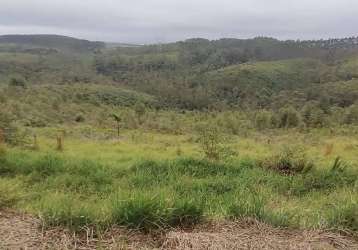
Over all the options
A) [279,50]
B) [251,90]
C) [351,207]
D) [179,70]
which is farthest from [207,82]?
[351,207]

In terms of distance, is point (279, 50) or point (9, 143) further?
point (279, 50)

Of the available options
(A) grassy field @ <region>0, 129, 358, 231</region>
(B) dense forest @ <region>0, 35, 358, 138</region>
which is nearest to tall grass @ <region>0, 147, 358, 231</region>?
(A) grassy field @ <region>0, 129, 358, 231</region>

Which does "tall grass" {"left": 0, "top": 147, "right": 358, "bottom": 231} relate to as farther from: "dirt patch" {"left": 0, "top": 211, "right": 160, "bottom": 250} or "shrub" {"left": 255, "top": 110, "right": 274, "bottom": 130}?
"shrub" {"left": 255, "top": 110, "right": 274, "bottom": 130}

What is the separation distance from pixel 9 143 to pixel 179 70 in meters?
128

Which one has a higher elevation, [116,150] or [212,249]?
[212,249]

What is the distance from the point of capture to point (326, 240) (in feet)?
12.7

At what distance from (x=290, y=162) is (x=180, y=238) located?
29.8ft

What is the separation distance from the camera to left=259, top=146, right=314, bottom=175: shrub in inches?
475

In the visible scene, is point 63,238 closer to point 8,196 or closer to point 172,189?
point 8,196

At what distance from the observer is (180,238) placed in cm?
362

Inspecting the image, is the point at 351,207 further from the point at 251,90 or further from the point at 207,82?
the point at 207,82

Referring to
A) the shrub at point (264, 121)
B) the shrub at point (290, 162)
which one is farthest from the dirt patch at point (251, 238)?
the shrub at point (264, 121)

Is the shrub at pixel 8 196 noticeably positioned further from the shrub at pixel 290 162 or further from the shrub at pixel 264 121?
the shrub at pixel 264 121

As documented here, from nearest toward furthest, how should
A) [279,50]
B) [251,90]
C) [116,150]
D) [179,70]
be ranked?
[116,150] → [251,90] → [179,70] → [279,50]
